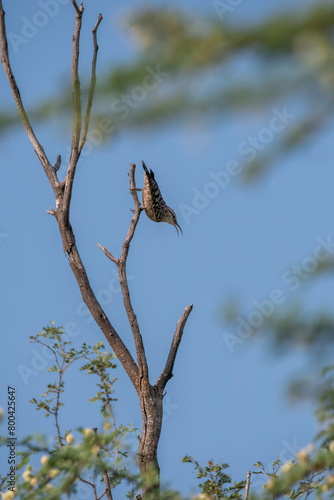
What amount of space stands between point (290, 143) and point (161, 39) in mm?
409

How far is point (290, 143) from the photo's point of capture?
1.39m

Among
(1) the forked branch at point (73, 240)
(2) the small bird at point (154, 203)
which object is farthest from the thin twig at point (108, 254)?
(2) the small bird at point (154, 203)

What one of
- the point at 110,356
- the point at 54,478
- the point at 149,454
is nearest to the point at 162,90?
the point at 54,478

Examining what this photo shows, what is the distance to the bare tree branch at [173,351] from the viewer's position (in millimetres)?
4556

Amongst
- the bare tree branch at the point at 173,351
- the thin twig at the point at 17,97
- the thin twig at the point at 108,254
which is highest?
the thin twig at the point at 17,97

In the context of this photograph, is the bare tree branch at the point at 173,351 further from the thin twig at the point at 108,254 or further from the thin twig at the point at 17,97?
the thin twig at the point at 17,97

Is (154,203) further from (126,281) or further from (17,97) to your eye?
(17,97)

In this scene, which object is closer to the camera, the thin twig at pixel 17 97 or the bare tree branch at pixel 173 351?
the bare tree branch at pixel 173 351

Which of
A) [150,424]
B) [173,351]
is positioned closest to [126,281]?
[173,351]

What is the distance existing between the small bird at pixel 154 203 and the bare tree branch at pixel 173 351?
928 millimetres

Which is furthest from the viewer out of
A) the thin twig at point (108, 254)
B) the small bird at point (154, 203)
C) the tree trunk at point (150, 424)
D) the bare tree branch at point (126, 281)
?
the small bird at point (154, 203)

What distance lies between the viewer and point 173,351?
184 inches

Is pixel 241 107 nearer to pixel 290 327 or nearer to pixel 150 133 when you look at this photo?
pixel 150 133

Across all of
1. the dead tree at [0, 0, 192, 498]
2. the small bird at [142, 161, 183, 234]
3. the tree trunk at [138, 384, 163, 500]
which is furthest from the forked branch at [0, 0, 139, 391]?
the small bird at [142, 161, 183, 234]
